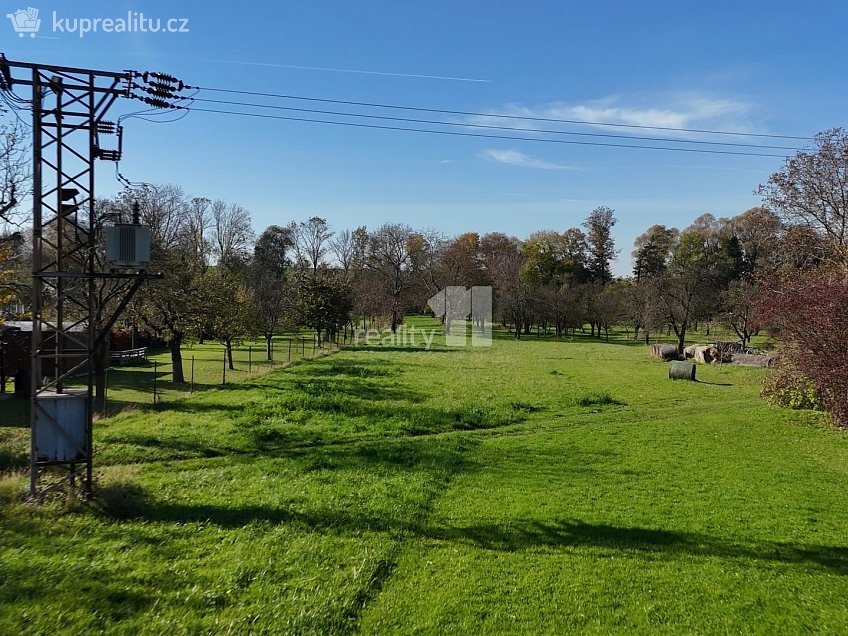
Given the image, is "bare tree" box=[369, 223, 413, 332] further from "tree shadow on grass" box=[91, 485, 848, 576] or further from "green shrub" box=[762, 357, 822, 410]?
"tree shadow on grass" box=[91, 485, 848, 576]

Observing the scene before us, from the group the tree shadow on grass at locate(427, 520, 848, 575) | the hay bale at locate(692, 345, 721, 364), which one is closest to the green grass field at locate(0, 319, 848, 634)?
the tree shadow on grass at locate(427, 520, 848, 575)

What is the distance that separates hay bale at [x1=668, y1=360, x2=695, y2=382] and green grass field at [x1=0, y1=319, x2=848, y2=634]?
8003 mm

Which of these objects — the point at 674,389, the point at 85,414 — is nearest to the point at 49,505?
the point at 85,414

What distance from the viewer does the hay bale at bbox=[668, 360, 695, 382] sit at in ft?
77.1

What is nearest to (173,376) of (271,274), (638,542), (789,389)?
(638,542)

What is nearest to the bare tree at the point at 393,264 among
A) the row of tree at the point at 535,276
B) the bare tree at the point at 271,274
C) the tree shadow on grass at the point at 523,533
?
the row of tree at the point at 535,276

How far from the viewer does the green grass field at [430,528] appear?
5.33 metres

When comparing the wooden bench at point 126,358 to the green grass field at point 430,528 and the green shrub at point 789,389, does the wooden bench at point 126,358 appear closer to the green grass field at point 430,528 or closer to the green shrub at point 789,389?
the green grass field at point 430,528

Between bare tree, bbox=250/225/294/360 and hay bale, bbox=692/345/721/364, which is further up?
bare tree, bbox=250/225/294/360

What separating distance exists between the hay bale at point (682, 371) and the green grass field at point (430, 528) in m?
8.00

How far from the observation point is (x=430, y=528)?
759 cm

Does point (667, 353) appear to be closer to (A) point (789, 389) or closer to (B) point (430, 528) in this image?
(A) point (789, 389)

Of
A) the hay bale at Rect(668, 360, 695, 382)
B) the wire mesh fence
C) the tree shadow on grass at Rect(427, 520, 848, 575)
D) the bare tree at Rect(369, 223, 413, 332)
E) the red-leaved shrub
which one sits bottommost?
the tree shadow on grass at Rect(427, 520, 848, 575)

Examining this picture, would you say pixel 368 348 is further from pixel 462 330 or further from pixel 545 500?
pixel 545 500
